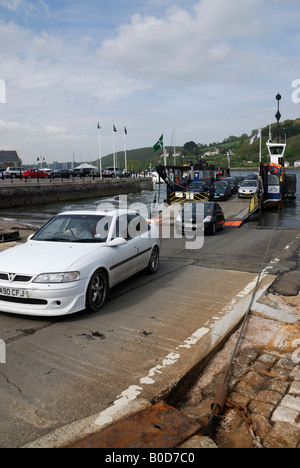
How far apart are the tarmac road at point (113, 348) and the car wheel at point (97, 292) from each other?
0.56ft

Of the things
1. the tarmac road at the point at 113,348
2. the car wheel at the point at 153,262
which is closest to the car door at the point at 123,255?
the tarmac road at the point at 113,348

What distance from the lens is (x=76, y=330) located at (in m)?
5.42

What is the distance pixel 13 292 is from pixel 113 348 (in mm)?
1679

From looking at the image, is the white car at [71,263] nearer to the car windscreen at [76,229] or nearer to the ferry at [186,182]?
the car windscreen at [76,229]

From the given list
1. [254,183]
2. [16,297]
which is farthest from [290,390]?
[254,183]

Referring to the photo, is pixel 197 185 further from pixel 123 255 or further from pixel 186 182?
pixel 123 255

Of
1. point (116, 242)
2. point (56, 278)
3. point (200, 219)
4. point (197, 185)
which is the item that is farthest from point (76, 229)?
point (197, 185)

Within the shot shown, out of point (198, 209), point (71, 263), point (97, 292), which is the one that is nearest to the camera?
point (71, 263)

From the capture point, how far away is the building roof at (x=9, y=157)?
93312 mm

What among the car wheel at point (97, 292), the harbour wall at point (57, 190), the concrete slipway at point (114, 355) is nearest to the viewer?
the concrete slipway at point (114, 355)

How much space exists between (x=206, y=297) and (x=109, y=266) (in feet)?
6.34

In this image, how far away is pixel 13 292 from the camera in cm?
548

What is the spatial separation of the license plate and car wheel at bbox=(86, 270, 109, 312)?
3.03 ft
